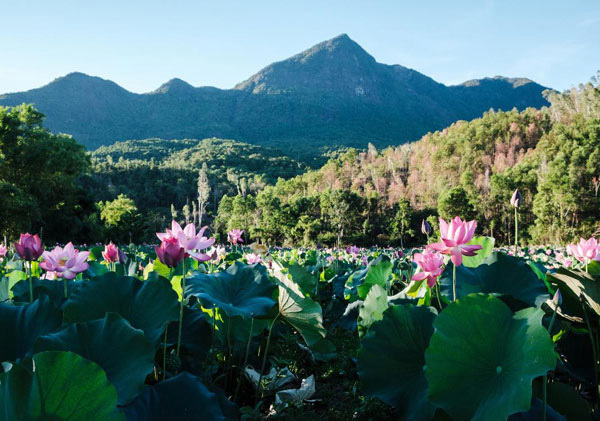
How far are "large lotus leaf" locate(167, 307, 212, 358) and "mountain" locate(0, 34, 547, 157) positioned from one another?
87.1m

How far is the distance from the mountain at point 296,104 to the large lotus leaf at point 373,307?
8673 centimetres

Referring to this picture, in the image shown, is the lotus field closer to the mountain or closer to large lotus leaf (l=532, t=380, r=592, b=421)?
large lotus leaf (l=532, t=380, r=592, b=421)

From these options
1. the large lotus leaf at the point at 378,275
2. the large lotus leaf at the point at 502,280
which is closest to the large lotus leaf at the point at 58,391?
the large lotus leaf at the point at 502,280

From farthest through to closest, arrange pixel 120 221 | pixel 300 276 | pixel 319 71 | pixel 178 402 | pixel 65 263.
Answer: pixel 319 71, pixel 120 221, pixel 300 276, pixel 65 263, pixel 178 402

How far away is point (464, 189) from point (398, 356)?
118ft

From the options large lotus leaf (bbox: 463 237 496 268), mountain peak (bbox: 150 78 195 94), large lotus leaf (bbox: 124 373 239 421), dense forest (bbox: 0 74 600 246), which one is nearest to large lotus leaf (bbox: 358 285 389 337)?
large lotus leaf (bbox: 463 237 496 268)

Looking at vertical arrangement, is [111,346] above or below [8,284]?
above

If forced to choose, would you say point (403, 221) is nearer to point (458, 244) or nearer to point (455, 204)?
point (455, 204)

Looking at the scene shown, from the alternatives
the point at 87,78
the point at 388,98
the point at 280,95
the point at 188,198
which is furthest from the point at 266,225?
the point at 87,78

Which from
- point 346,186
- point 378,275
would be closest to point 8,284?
point 378,275

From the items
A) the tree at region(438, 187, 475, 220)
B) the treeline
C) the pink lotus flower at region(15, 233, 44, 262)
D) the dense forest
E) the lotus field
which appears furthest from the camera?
the tree at region(438, 187, 475, 220)

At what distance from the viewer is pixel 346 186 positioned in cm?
5738

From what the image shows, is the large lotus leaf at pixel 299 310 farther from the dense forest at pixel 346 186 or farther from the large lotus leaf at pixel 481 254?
the dense forest at pixel 346 186

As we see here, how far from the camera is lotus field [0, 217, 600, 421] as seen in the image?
86 centimetres
